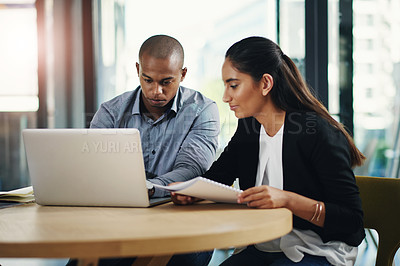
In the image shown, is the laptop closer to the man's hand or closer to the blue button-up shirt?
the man's hand

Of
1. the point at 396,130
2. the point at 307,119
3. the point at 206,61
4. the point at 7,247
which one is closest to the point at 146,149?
the point at 307,119

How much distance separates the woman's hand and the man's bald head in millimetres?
945

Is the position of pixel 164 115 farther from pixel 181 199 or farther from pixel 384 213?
pixel 384 213

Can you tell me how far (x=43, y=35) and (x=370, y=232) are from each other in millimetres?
3022

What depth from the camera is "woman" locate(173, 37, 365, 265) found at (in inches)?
49.7

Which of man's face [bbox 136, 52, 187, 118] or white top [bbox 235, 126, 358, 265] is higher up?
man's face [bbox 136, 52, 187, 118]

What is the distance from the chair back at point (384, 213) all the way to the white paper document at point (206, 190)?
58 cm

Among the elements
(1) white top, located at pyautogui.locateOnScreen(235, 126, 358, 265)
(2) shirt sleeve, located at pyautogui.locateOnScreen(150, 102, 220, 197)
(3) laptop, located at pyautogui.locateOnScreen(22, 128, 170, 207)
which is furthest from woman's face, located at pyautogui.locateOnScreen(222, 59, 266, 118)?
(3) laptop, located at pyautogui.locateOnScreen(22, 128, 170, 207)

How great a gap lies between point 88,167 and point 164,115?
78 centimetres

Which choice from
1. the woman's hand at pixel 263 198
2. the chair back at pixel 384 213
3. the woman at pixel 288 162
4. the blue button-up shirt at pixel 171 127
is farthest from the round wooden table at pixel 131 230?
the blue button-up shirt at pixel 171 127

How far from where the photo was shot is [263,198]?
119 centimetres

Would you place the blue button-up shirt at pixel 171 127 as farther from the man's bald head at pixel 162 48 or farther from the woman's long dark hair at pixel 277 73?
the woman's long dark hair at pixel 277 73

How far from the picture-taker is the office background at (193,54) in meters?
3.08

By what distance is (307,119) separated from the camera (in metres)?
1.41
